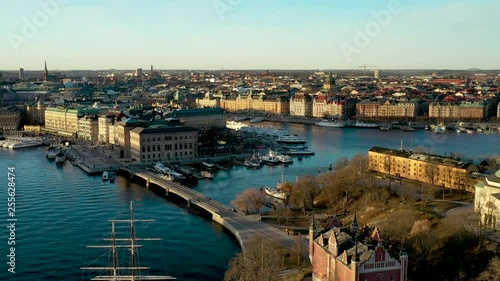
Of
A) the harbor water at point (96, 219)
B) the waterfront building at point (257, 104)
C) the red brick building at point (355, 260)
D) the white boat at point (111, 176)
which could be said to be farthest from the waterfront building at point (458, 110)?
the red brick building at point (355, 260)

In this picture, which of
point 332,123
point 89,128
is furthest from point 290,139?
point 89,128

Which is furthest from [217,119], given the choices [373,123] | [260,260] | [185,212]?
[260,260]

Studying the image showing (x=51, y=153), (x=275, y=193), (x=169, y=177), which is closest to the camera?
(x=275, y=193)

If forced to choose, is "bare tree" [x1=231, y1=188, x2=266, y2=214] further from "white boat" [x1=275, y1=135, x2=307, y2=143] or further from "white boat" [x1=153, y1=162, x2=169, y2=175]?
"white boat" [x1=275, y1=135, x2=307, y2=143]

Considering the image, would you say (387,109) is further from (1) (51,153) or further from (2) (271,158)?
(1) (51,153)

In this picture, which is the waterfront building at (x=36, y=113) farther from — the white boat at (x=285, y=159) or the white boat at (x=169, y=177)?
the white boat at (x=169, y=177)

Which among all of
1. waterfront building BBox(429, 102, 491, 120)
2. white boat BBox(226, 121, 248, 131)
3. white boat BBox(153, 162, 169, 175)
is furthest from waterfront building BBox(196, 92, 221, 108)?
white boat BBox(153, 162, 169, 175)

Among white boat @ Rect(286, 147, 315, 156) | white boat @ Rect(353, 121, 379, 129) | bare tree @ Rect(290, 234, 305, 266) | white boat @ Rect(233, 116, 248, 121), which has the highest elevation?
bare tree @ Rect(290, 234, 305, 266)

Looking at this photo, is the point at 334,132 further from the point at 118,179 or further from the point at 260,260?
→ the point at 260,260
